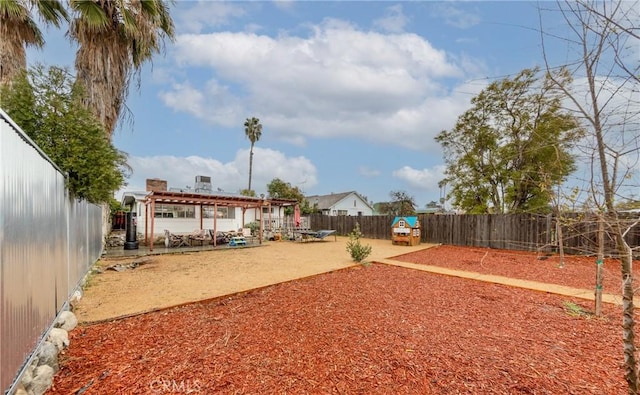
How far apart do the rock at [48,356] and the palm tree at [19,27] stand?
7605mm

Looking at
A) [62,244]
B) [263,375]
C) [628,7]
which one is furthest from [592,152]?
[62,244]

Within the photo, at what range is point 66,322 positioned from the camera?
3.80 m

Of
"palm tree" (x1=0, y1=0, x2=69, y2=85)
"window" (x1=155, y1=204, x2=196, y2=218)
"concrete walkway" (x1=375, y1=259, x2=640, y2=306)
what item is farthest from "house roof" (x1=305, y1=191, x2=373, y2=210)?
"palm tree" (x1=0, y1=0, x2=69, y2=85)

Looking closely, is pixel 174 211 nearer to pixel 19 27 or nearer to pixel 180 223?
pixel 180 223

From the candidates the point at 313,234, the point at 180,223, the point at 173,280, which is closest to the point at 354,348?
the point at 173,280

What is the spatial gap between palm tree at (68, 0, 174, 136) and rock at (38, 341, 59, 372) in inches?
311

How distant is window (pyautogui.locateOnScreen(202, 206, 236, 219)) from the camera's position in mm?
19092

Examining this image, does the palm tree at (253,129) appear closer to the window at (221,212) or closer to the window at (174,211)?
the window at (221,212)

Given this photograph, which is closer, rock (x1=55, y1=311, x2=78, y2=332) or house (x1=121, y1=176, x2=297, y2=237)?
rock (x1=55, y1=311, x2=78, y2=332)

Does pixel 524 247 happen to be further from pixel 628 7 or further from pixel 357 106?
pixel 628 7

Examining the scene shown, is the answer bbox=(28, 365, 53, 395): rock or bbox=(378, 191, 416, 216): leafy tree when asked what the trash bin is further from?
bbox=(378, 191, 416, 216): leafy tree

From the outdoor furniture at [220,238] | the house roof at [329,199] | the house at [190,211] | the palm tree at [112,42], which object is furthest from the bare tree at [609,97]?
the house roof at [329,199]

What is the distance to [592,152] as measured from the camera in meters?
2.31

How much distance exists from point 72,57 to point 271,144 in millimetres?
22687
